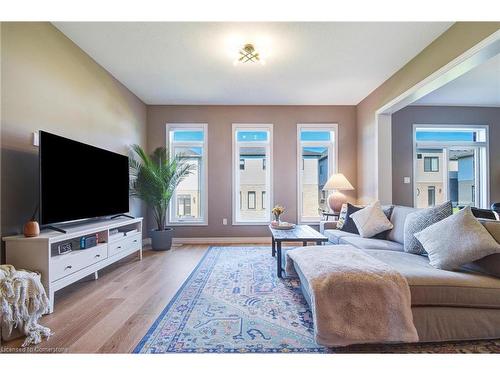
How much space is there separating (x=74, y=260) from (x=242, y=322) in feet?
5.44

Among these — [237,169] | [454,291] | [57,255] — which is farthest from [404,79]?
[57,255]

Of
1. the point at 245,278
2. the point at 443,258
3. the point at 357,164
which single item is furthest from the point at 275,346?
the point at 357,164

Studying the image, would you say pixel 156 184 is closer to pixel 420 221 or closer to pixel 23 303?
pixel 23 303

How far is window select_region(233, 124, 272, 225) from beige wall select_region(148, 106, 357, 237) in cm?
12

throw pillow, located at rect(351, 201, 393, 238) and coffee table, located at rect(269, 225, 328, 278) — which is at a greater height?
throw pillow, located at rect(351, 201, 393, 238)

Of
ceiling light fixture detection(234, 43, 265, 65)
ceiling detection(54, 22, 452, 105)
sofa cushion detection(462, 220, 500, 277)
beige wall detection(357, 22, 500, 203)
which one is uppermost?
ceiling detection(54, 22, 452, 105)

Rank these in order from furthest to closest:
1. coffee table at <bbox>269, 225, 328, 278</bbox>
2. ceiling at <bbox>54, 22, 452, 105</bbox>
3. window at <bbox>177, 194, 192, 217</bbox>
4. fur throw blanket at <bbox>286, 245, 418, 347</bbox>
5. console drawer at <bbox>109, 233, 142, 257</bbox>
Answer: window at <bbox>177, 194, 192, 217</bbox>, console drawer at <bbox>109, 233, 142, 257</bbox>, coffee table at <bbox>269, 225, 328, 278</bbox>, ceiling at <bbox>54, 22, 452, 105</bbox>, fur throw blanket at <bbox>286, 245, 418, 347</bbox>

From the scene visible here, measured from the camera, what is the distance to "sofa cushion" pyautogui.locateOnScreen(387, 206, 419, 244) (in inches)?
102

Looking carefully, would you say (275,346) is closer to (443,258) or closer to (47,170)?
(443,258)

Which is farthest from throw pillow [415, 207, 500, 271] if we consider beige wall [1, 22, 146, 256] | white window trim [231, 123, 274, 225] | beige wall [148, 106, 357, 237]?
beige wall [1, 22, 146, 256]

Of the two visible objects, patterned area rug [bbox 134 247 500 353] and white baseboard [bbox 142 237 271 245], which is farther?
white baseboard [bbox 142 237 271 245]

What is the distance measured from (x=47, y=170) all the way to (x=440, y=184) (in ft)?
20.9

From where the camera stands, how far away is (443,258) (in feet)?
5.55

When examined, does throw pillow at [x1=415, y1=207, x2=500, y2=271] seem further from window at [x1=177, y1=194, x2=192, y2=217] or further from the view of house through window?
window at [x1=177, y1=194, x2=192, y2=217]
